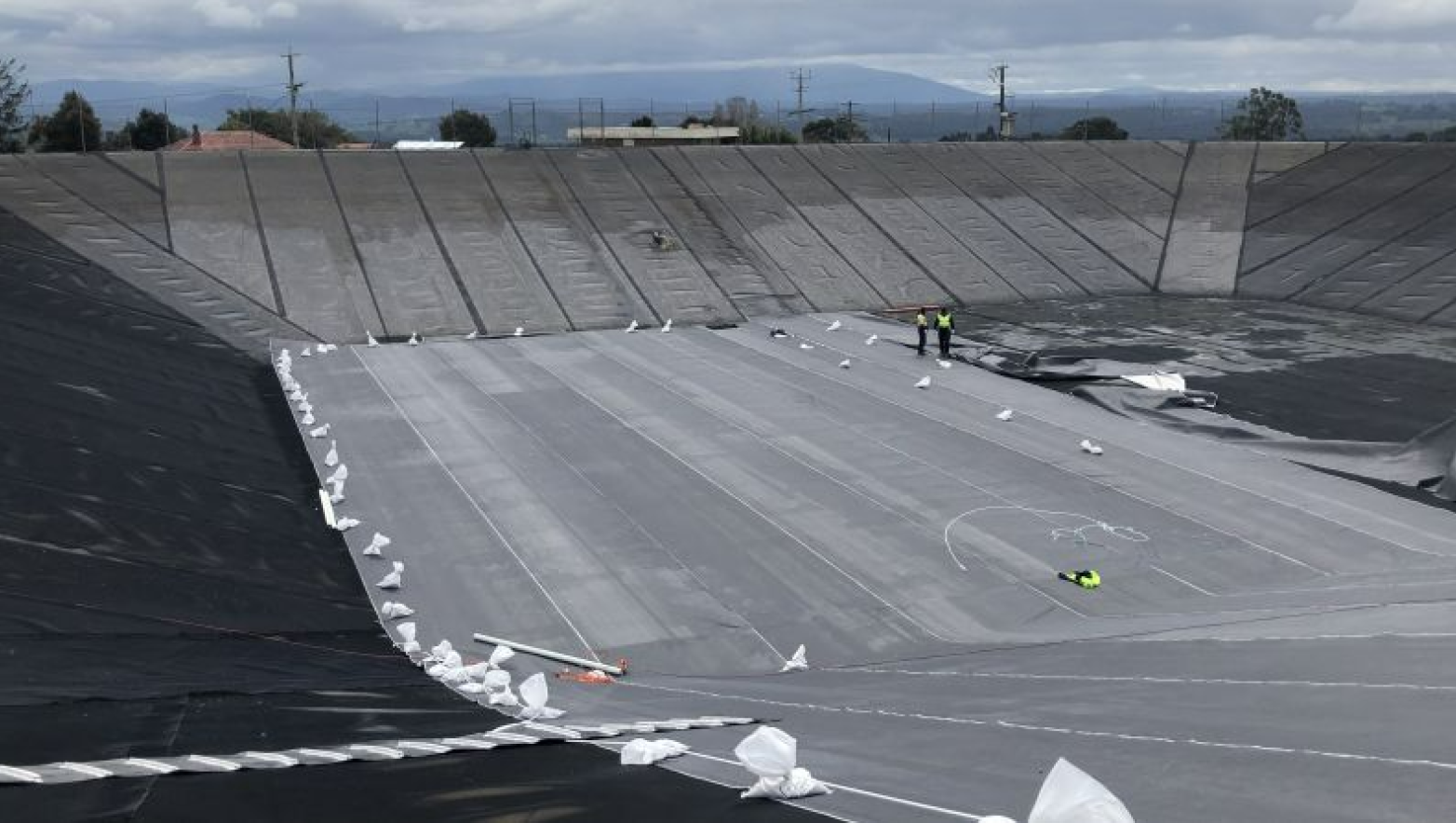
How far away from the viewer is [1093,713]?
6.91 meters

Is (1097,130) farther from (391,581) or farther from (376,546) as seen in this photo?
(391,581)

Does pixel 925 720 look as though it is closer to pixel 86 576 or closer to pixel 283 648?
pixel 283 648

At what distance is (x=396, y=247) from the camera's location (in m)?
27.6

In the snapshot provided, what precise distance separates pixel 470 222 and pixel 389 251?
2.29m

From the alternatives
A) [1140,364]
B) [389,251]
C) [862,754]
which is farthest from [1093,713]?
[389,251]

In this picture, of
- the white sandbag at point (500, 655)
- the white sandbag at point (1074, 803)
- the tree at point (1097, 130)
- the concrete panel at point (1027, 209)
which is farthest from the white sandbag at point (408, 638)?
the tree at point (1097, 130)

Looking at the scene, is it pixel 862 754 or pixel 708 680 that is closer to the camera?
pixel 862 754

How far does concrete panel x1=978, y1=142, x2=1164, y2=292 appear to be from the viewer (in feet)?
103

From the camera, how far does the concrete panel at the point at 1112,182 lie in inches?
1344

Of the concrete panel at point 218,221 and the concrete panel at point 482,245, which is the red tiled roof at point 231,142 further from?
the concrete panel at point 482,245

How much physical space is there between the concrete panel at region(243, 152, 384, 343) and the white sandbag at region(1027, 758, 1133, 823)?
2192cm

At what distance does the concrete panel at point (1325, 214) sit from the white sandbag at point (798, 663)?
23464 mm

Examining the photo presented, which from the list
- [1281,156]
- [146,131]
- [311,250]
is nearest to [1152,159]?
[1281,156]

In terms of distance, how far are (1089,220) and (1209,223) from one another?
316 centimetres
